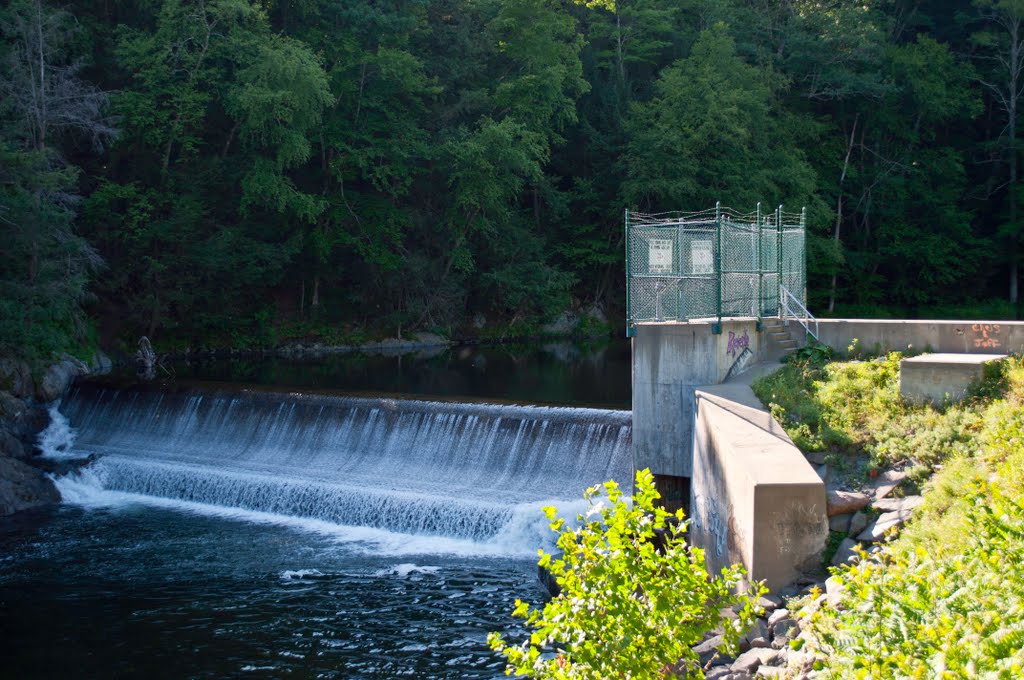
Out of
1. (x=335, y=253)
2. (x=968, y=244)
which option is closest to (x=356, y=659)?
(x=335, y=253)

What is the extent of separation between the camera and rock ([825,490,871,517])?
27.7ft

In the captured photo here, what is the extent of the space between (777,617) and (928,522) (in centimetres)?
142

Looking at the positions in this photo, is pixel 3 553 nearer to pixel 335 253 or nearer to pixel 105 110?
pixel 105 110

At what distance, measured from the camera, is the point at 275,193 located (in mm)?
29578

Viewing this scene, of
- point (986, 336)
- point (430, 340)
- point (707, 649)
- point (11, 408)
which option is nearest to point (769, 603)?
point (707, 649)

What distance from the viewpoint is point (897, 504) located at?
847 cm

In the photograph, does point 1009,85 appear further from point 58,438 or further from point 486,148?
point 58,438

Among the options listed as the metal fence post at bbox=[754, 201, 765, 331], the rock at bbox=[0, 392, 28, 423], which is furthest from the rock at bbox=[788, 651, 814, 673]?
the rock at bbox=[0, 392, 28, 423]

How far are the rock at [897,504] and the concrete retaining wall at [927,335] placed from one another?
143 inches

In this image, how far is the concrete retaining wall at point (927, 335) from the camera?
11.3 meters

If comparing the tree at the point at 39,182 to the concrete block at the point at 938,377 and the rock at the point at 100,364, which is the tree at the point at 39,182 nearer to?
the rock at the point at 100,364

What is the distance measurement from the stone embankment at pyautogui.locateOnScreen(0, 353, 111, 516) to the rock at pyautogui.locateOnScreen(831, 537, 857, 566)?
1322 centimetres

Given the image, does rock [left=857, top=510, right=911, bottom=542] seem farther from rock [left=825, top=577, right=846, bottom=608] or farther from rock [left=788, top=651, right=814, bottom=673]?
rock [left=788, top=651, right=814, bottom=673]

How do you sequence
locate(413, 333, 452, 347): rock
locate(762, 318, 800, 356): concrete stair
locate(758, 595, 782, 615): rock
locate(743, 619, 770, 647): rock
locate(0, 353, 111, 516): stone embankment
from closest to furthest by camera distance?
locate(743, 619, 770, 647): rock
locate(758, 595, 782, 615): rock
locate(762, 318, 800, 356): concrete stair
locate(0, 353, 111, 516): stone embankment
locate(413, 333, 452, 347): rock
